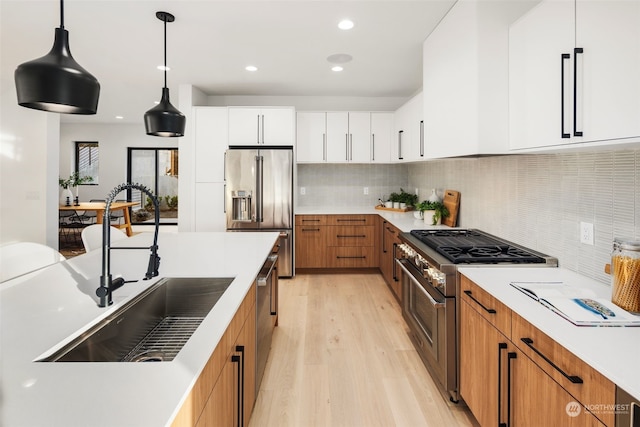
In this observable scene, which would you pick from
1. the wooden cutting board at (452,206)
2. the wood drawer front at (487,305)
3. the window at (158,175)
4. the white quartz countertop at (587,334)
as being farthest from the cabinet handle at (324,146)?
the window at (158,175)

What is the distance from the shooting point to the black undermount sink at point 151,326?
117 cm

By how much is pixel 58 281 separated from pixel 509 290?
2102mm

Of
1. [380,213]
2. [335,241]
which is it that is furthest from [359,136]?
[335,241]

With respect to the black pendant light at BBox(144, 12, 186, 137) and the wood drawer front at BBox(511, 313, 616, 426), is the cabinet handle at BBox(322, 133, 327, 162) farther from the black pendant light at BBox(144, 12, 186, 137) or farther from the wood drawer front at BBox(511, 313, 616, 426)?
the wood drawer front at BBox(511, 313, 616, 426)

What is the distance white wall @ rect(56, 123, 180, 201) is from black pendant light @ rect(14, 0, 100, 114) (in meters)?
7.93

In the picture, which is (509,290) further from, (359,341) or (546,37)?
(359,341)

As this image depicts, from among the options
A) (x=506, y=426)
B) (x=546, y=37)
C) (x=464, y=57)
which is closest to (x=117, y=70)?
(x=464, y=57)

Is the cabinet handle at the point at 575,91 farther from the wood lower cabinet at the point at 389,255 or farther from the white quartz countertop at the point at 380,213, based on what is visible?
the wood lower cabinet at the point at 389,255

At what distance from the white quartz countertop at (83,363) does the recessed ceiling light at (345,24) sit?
2.02 metres

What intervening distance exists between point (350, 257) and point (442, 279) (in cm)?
283

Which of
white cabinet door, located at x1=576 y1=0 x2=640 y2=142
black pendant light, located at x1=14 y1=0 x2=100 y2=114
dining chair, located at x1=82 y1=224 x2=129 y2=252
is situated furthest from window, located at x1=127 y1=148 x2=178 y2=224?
white cabinet door, located at x1=576 y1=0 x2=640 y2=142

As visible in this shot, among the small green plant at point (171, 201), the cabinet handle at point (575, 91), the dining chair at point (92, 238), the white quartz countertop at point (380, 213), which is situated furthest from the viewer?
the small green plant at point (171, 201)

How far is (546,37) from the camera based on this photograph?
1.68 m

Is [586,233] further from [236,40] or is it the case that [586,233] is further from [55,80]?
[236,40]
